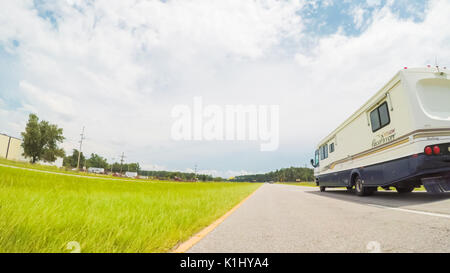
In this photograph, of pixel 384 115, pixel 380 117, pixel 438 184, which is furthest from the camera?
pixel 380 117

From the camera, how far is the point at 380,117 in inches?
352

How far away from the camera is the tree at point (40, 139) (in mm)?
64188

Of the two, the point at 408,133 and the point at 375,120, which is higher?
the point at 375,120

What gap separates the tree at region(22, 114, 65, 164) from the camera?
64188mm

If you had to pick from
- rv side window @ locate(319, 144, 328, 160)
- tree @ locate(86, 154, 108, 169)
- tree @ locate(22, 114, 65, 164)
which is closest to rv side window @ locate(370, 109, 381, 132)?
rv side window @ locate(319, 144, 328, 160)

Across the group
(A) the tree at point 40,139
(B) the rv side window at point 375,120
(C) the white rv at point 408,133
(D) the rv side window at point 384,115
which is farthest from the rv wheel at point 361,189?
(A) the tree at point 40,139

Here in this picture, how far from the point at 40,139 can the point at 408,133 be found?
269ft

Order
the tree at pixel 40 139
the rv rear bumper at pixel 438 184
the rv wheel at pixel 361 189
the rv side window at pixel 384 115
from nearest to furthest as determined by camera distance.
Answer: the rv rear bumper at pixel 438 184, the rv side window at pixel 384 115, the rv wheel at pixel 361 189, the tree at pixel 40 139

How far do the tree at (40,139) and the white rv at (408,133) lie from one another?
79.9 m

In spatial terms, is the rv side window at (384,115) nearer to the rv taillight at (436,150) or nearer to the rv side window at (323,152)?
the rv taillight at (436,150)

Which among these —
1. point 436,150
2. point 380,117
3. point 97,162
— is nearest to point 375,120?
point 380,117

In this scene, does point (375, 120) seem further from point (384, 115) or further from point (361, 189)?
point (361, 189)
